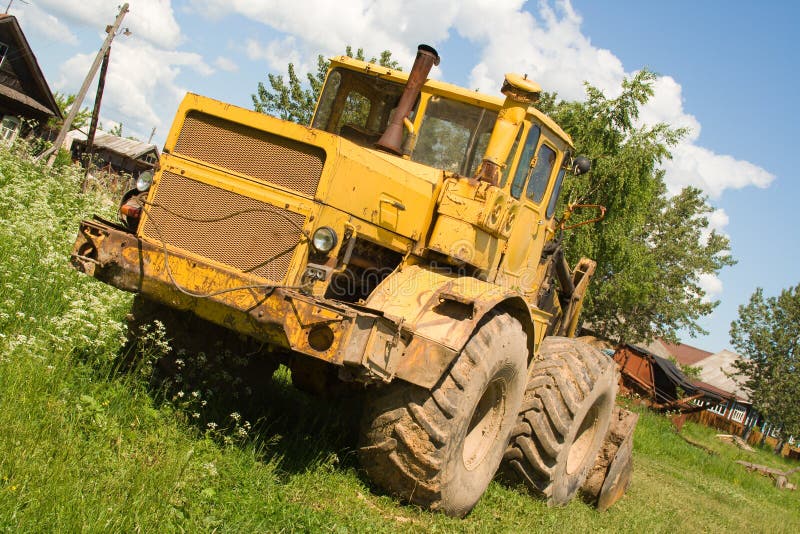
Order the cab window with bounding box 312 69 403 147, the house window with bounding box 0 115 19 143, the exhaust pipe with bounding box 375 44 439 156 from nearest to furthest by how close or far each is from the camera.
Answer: the exhaust pipe with bounding box 375 44 439 156 < the cab window with bounding box 312 69 403 147 < the house window with bounding box 0 115 19 143

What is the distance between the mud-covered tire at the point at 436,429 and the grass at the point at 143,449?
0.20 m

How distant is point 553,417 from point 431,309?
194 cm

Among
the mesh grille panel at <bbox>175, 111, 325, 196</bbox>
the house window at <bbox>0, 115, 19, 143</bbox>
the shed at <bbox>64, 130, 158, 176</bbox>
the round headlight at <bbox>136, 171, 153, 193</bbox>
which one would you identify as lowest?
the round headlight at <bbox>136, 171, 153, 193</bbox>

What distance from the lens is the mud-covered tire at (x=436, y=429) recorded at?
16.2ft

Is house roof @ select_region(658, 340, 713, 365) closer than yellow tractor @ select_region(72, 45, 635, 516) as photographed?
No

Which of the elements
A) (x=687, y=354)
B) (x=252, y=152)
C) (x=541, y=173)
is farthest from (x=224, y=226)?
(x=687, y=354)

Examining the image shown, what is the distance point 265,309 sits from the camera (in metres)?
4.60

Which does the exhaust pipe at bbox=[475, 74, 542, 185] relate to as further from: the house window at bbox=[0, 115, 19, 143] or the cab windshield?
the house window at bbox=[0, 115, 19, 143]

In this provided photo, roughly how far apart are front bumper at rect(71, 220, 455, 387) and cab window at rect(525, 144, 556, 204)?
227 centimetres

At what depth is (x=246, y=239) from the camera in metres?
4.95

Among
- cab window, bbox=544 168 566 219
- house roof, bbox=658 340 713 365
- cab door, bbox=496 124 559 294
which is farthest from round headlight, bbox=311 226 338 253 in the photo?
house roof, bbox=658 340 713 365

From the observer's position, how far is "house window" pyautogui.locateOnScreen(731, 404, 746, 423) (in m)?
59.3

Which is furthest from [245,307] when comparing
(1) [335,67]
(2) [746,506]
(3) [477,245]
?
(2) [746,506]

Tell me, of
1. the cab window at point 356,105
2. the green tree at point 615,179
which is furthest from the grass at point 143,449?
the green tree at point 615,179
